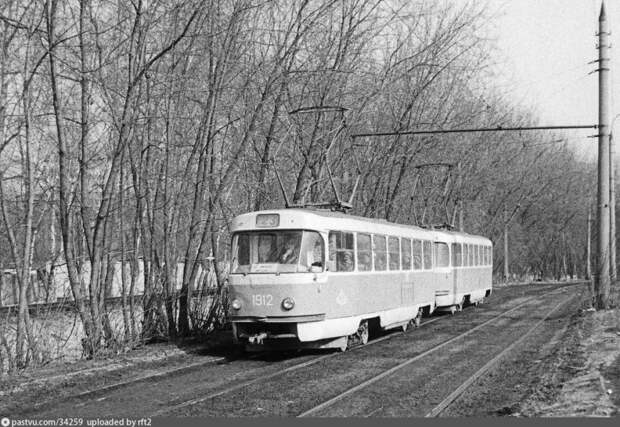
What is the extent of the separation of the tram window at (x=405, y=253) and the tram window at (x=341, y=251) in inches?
147

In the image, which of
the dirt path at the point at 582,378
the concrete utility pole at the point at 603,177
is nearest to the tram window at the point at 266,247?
the dirt path at the point at 582,378

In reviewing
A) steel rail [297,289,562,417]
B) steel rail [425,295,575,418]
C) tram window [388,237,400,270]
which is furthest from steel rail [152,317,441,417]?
steel rail [425,295,575,418]

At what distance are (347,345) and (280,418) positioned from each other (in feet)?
24.1

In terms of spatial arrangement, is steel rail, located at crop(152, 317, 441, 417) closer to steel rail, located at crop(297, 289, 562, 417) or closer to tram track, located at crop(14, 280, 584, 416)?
tram track, located at crop(14, 280, 584, 416)

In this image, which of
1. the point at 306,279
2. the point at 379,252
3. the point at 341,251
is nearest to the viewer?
the point at 306,279

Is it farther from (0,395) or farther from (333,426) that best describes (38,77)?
(333,426)

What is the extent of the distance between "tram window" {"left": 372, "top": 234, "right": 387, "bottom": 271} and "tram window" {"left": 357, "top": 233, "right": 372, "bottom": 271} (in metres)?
0.34

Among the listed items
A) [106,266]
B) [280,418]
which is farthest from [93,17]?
[280,418]

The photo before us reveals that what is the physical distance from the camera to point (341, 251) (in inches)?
615

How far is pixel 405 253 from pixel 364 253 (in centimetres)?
337

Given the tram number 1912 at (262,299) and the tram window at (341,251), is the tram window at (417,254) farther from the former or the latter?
the tram number 1912 at (262,299)

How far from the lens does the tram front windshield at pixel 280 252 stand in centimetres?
1471

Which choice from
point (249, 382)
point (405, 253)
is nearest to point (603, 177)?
point (405, 253)

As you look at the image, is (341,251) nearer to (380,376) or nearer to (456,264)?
(380,376)
